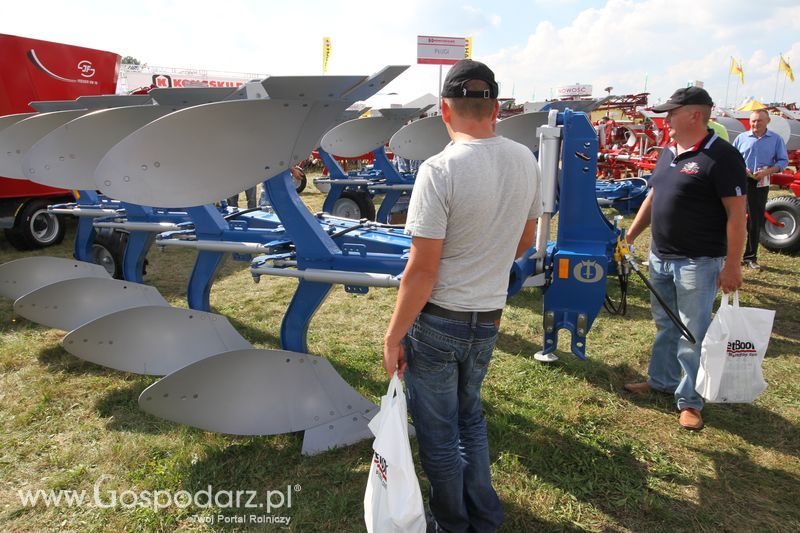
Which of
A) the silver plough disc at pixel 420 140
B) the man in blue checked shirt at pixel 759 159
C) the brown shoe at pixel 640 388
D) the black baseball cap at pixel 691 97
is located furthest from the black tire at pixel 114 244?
the man in blue checked shirt at pixel 759 159

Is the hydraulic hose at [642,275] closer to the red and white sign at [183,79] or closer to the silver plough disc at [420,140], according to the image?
the silver plough disc at [420,140]

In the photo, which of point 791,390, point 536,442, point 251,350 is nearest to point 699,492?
→ point 536,442

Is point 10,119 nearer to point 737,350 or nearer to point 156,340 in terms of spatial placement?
point 156,340

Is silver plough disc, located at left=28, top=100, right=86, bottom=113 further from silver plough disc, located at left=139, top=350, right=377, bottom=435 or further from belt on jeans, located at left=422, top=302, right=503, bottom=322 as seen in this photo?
belt on jeans, located at left=422, top=302, right=503, bottom=322

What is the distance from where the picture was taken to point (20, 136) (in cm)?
385

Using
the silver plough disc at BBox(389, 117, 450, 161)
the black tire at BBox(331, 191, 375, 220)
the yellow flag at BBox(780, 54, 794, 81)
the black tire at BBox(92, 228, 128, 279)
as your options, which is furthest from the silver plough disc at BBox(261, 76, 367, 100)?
the yellow flag at BBox(780, 54, 794, 81)

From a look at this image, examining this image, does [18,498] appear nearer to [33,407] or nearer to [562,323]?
[33,407]

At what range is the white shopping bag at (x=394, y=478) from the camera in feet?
5.15

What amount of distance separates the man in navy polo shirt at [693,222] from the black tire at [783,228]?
455 centimetres

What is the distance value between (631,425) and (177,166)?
8.67ft

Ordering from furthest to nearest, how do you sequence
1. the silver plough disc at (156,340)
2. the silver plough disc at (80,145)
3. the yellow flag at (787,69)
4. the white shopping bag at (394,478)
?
the yellow flag at (787,69) → the silver plough disc at (156,340) → the silver plough disc at (80,145) → the white shopping bag at (394,478)

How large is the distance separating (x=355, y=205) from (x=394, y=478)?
23.0 ft

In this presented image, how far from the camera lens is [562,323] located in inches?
101

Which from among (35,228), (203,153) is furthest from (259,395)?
(35,228)
